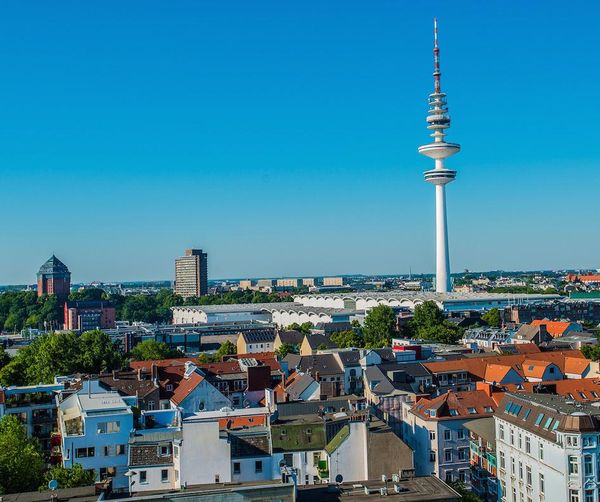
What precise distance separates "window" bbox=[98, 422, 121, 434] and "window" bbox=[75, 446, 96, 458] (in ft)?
3.50

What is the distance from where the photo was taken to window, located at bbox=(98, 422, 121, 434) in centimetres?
4422

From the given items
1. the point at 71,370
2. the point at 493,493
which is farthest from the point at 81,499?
the point at 71,370

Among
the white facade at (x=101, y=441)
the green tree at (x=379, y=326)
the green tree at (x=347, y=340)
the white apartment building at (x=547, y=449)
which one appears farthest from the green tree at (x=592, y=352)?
the white facade at (x=101, y=441)

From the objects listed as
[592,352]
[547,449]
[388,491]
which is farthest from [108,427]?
[592,352]

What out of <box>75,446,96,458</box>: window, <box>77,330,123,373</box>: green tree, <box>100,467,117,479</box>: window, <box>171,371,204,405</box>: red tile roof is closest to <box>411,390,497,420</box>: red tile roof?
<box>171,371,204,405</box>: red tile roof

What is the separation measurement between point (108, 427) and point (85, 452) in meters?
1.82

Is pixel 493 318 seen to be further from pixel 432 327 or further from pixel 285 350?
pixel 285 350

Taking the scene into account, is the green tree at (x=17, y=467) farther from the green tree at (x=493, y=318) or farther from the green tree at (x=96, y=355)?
the green tree at (x=493, y=318)

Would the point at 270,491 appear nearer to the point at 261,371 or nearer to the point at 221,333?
the point at 261,371

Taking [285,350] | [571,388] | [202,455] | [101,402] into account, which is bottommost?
[285,350]

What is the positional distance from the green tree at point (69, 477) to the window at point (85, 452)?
3.38 metres

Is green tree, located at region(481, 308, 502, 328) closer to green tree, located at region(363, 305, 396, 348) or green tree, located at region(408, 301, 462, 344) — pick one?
green tree, located at region(408, 301, 462, 344)

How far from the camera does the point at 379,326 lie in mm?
130500

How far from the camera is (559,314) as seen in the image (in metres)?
161
